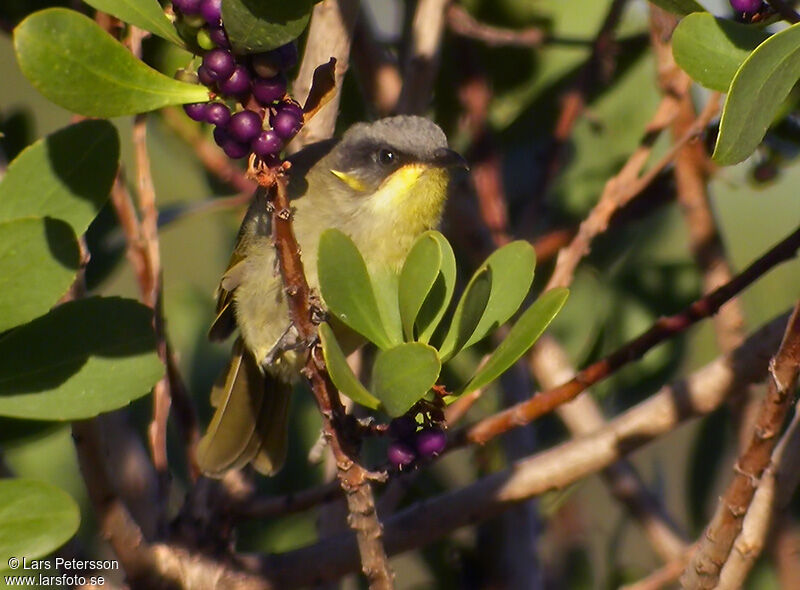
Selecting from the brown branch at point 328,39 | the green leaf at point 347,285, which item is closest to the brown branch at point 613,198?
the brown branch at point 328,39

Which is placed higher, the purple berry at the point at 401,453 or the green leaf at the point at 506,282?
the green leaf at the point at 506,282

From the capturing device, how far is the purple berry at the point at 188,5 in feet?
4.53

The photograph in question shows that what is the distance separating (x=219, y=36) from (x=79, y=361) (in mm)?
578

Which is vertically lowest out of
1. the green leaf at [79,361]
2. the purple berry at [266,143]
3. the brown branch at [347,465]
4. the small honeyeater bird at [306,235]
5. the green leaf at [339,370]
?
the small honeyeater bird at [306,235]

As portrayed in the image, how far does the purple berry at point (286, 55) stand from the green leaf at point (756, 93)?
57 centimetres

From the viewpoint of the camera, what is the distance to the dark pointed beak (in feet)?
8.60

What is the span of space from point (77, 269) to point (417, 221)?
4.58 ft

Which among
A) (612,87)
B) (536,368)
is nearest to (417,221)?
(536,368)

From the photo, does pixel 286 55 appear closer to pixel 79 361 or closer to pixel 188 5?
pixel 188 5

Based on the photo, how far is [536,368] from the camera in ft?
9.14

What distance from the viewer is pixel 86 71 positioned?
1391mm

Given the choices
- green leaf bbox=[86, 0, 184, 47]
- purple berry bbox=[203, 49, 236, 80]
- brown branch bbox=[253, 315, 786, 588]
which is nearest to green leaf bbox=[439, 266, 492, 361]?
purple berry bbox=[203, 49, 236, 80]

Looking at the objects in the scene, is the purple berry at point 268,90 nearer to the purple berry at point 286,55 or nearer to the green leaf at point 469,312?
the purple berry at point 286,55

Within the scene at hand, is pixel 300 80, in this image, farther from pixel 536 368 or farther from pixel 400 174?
pixel 536 368
